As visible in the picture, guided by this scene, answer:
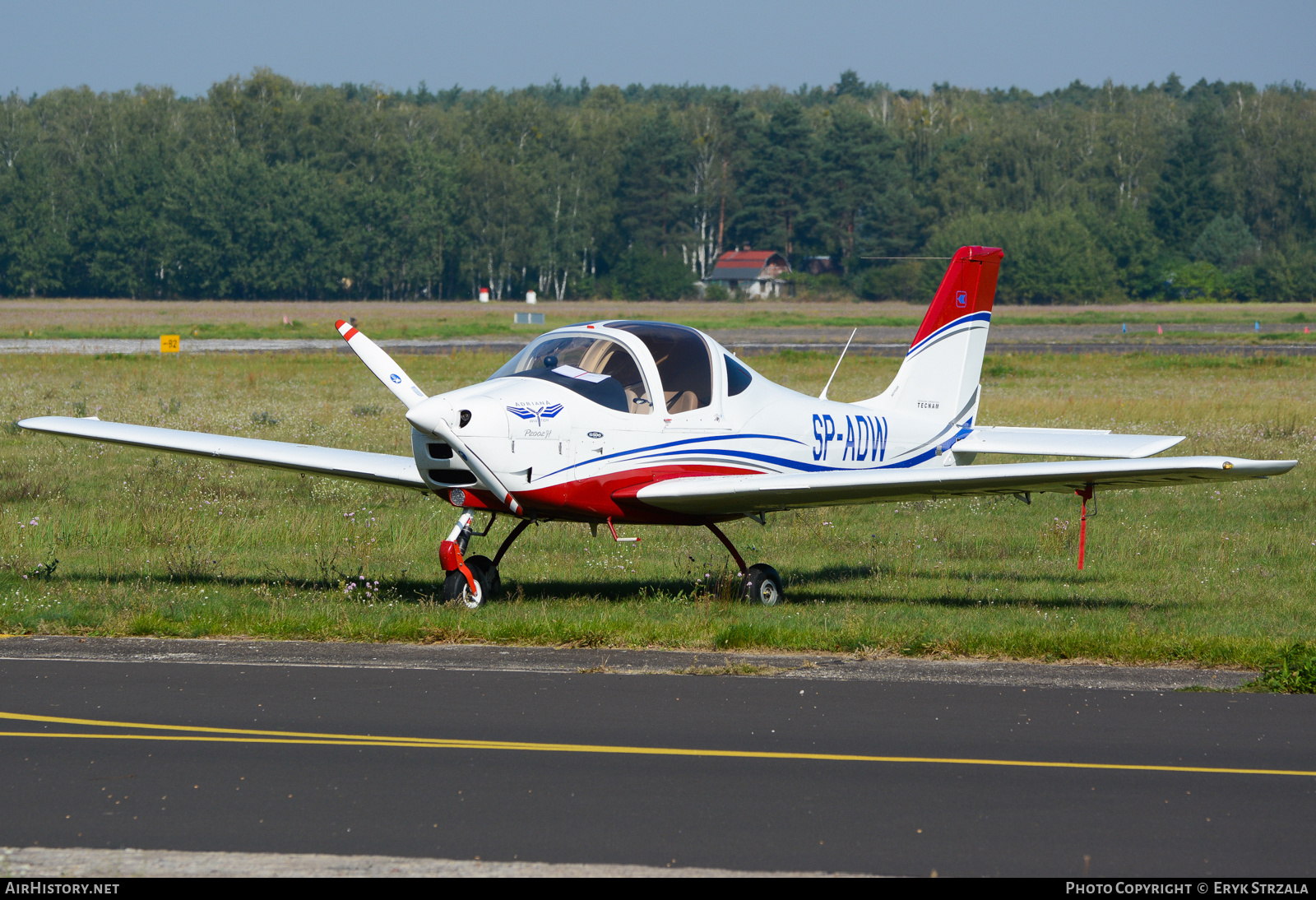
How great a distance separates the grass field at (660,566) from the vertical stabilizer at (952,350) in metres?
1.64

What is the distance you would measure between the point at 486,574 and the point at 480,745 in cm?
464

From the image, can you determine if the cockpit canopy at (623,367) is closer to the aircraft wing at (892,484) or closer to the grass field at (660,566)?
the aircraft wing at (892,484)

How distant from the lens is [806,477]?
35.9ft

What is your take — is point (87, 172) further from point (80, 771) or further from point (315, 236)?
point (80, 771)

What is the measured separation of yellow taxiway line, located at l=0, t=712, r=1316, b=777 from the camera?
6598 mm

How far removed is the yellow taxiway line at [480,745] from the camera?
6598mm

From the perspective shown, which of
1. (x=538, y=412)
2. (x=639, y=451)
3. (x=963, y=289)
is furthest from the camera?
(x=963, y=289)

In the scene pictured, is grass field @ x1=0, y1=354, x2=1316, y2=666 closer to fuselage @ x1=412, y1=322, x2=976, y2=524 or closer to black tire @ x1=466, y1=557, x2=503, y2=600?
black tire @ x1=466, y1=557, x2=503, y2=600

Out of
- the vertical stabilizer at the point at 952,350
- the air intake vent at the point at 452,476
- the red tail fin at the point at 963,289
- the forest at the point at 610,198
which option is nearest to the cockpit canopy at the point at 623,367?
the air intake vent at the point at 452,476

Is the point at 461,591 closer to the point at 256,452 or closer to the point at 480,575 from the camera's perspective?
the point at 480,575

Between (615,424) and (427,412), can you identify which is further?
(615,424)

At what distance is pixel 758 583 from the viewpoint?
464 inches

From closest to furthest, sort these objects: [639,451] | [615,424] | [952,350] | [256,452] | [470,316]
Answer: [615,424] → [639,451] → [256,452] → [952,350] → [470,316]

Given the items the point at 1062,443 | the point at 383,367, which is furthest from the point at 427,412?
the point at 1062,443
